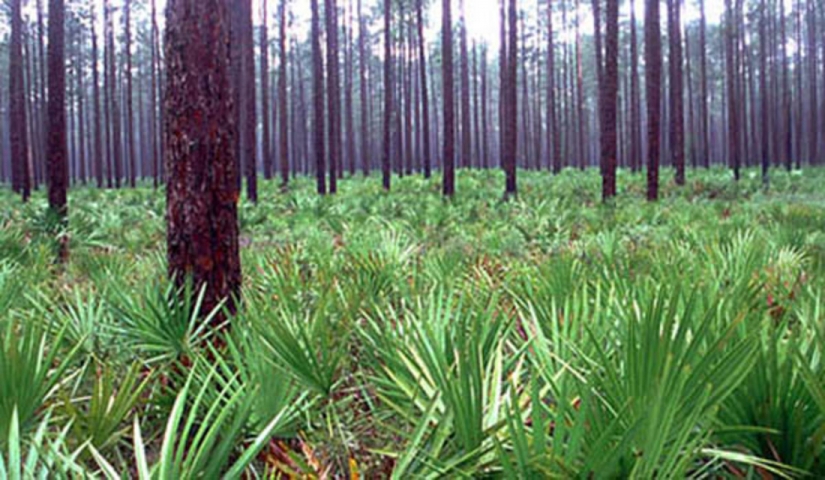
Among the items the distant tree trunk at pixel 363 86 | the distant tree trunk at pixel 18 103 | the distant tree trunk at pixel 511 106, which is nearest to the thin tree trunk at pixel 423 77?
the distant tree trunk at pixel 511 106

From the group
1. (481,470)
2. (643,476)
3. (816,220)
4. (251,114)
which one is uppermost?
(251,114)

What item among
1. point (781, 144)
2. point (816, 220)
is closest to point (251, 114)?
point (816, 220)

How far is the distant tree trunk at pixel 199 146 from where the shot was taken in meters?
→ 4.47

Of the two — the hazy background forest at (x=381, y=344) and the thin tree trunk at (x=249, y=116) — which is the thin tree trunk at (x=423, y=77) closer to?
the thin tree trunk at (x=249, y=116)

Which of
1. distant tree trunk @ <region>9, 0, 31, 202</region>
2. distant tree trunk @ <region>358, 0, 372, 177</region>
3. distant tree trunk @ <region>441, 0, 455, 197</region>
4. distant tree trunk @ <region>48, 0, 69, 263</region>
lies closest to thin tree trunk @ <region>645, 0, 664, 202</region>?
distant tree trunk @ <region>441, 0, 455, 197</region>

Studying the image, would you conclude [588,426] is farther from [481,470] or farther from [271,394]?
[271,394]

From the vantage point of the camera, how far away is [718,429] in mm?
2010

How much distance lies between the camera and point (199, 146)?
4473 mm

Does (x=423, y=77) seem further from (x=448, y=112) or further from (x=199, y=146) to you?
(x=199, y=146)

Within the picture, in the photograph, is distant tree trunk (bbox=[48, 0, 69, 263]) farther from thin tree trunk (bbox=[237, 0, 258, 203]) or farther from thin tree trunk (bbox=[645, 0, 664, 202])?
thin tree trunk (bbox=[645, 0, 664, 202])

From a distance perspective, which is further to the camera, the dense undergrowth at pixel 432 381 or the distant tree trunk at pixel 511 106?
the distant tree trunk at pixel 511 106

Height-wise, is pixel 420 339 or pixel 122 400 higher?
pixel 420 339

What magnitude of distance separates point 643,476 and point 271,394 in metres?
1.53

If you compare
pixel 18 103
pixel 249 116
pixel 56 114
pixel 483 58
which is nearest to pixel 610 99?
pixel 249 116
